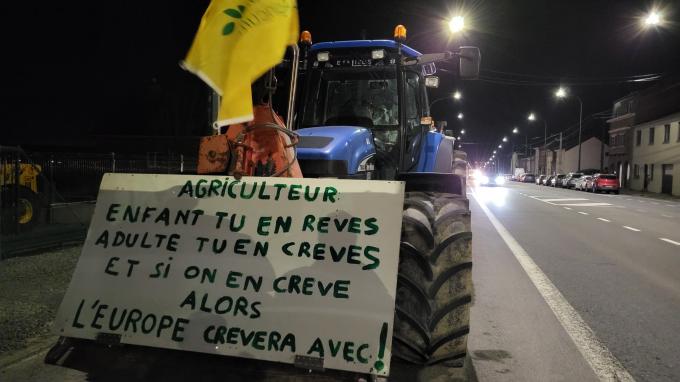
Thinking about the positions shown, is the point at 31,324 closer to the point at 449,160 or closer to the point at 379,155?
the point at 379,155

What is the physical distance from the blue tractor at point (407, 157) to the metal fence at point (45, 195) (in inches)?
111

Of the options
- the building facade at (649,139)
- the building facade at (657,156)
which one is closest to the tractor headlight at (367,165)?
the building facade at (657,156)

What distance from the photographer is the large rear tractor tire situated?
3367mm

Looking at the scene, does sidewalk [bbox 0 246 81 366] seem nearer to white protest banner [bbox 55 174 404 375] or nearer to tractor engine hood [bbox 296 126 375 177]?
white protest banner [bbox 55 174 404 375]

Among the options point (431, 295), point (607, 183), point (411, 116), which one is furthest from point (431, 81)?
point (607, 183)

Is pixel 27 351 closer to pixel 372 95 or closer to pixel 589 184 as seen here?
pixel 372 95

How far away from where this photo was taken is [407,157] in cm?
593

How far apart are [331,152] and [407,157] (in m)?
1.54

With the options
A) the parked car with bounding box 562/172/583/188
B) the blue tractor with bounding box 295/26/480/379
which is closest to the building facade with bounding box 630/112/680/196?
the parked car with bounding box 562/172/583/188

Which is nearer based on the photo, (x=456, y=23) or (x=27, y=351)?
(x=27, y=351)

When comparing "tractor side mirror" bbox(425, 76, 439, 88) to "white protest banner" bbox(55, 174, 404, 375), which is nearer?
"white protest banner" bbox(55, 174, 404, 375)

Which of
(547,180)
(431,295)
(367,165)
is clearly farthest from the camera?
(547,180)

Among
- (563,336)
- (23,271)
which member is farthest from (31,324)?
(563,336)

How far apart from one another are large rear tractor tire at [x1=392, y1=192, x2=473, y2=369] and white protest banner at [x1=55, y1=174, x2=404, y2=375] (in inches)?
14.4
